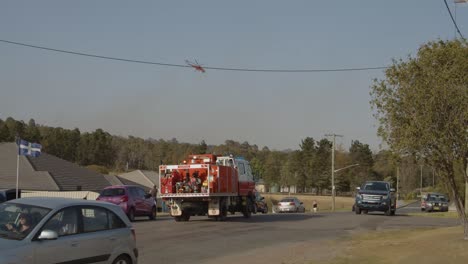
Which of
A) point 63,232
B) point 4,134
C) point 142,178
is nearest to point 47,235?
point 63,232

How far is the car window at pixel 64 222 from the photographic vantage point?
30.1 feet

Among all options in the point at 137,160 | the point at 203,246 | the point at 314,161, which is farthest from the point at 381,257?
the point at 137,160

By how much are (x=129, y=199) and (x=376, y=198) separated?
14898mm

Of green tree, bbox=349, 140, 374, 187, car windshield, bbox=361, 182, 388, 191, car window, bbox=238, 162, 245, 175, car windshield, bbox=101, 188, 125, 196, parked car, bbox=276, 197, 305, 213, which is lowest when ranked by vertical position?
parked car, bbox=276, 197, 305, 213

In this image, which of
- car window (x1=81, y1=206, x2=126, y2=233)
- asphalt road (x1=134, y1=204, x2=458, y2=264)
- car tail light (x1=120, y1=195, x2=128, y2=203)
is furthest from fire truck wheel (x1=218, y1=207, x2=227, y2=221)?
car window (x1=81, y1=206, x2=126, y2=233)

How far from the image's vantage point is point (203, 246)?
1730 cm

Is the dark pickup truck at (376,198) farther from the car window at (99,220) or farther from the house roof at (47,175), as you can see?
the car window at (99,220)

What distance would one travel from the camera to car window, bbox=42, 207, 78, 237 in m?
9.17

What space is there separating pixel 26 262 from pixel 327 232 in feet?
51.0

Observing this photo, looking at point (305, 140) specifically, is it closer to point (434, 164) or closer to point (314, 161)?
point (314, 161)

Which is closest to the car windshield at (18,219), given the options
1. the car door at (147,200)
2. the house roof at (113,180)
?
the car door at (147,200)

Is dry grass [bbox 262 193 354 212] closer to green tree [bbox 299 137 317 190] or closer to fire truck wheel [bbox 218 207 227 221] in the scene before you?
green tree [bbox 299 137 317 190]

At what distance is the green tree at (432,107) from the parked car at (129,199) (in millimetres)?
13330

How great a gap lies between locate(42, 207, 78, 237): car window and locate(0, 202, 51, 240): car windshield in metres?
0.16
